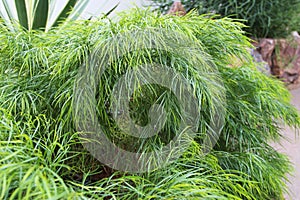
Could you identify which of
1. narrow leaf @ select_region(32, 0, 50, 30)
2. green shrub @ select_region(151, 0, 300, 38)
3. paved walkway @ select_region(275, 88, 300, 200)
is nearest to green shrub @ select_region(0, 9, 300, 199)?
paved walkway @ select_region(275, 88, 300, 200)

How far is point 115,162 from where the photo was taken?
0.87m

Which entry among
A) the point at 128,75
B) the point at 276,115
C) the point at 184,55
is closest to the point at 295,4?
the point at 276,115

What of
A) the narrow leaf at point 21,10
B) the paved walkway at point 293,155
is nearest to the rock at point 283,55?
the paved walkway at point 293,155

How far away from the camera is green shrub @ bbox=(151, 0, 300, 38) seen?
234 centimetres

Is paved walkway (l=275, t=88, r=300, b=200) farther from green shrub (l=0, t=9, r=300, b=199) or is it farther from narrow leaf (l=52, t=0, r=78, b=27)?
narrow leaf (l=52, t=0, r=78, b=27)

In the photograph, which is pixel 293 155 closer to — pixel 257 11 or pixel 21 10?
pixel 257 11

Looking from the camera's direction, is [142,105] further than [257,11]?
No

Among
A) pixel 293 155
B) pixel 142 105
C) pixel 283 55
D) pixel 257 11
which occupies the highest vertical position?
pixel 257 11

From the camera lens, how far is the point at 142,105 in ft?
3.00

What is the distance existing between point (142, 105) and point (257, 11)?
5.97 ft

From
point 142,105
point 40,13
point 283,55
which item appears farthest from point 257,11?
point 142,105

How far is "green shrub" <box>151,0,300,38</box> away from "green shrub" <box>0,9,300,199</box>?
1.30 meters

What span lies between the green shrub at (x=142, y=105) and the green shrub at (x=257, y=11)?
130 centimetres

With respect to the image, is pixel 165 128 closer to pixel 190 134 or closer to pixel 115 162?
pixel 190 134
